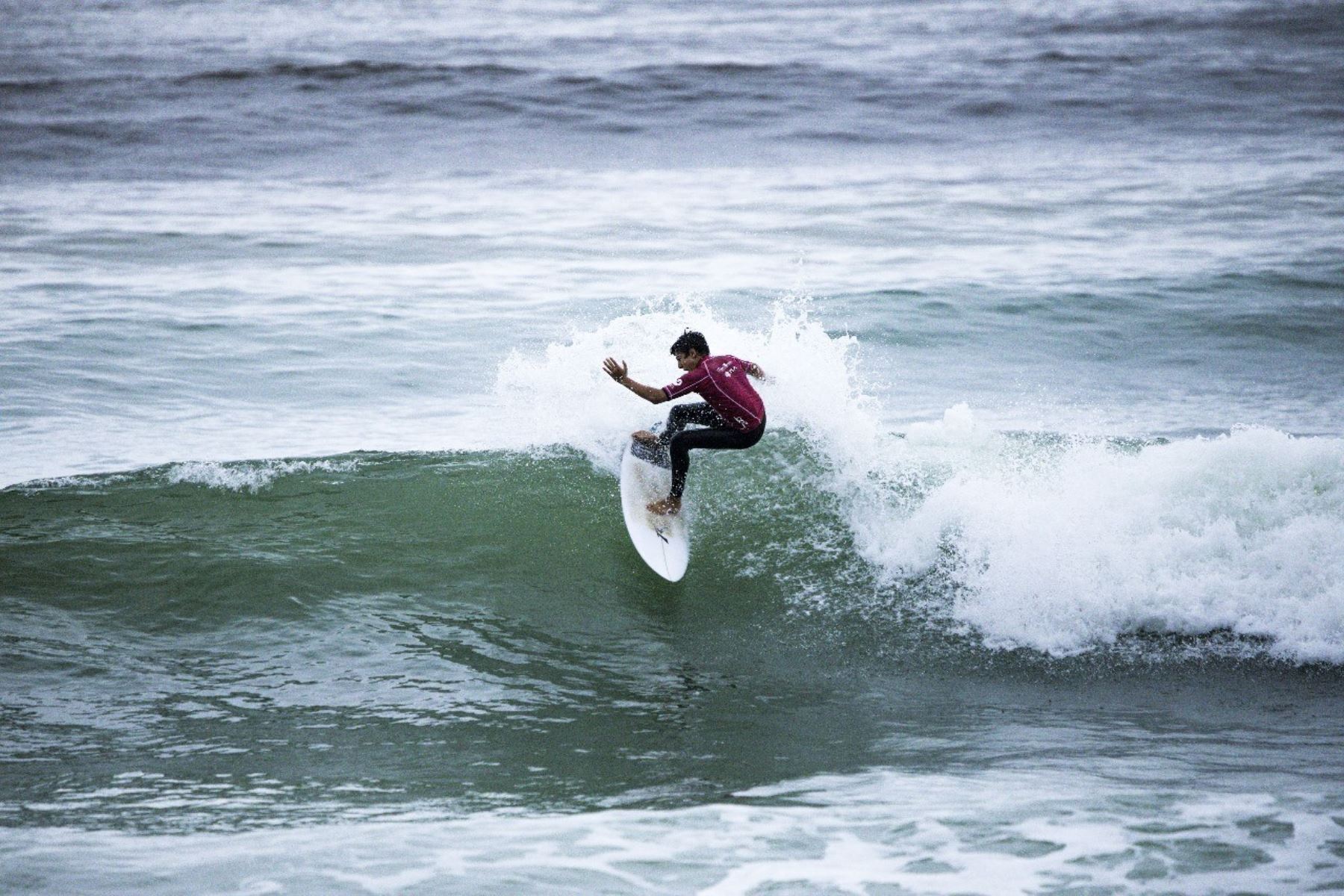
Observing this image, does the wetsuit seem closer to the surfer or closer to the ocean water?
the surfer

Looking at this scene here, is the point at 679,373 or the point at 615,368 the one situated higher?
the point at 679,373

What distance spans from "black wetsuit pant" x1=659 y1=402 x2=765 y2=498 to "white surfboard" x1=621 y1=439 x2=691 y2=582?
0.78 feet

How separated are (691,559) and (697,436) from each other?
2.86 ft

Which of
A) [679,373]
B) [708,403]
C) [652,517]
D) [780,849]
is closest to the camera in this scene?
[780,849]

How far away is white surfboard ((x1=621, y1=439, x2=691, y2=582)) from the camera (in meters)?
8.63

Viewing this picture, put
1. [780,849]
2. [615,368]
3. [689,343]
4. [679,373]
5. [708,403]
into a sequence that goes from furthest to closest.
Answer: [679,373] → [708,403] → [689,343] → [615,368] → [780,849]

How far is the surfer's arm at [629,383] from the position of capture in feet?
25.9

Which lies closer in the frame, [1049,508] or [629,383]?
[629,383]

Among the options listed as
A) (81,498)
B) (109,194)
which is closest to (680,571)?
(81,498)

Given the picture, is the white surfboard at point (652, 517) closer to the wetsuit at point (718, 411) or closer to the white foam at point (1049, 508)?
the wetsuit at point (718, 411)

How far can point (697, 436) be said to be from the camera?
28.4 ft

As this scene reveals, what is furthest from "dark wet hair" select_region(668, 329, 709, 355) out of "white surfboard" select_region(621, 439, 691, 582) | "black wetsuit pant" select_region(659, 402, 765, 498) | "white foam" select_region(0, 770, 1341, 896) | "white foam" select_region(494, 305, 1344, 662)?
"white foam" select_region(0, 770, 1341, 896)

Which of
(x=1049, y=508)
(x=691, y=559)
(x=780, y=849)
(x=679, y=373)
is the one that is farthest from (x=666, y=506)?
(x=780, y=849)

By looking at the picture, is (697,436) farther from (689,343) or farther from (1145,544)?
(1145,544)
